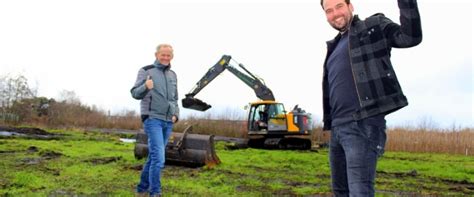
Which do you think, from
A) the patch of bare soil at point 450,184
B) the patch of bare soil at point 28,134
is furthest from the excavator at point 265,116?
the patch of bare soil at point 450,184

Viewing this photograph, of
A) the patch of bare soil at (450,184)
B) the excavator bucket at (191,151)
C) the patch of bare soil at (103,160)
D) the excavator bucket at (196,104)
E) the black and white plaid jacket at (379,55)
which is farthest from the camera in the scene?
the excavator bucket at (196,104)

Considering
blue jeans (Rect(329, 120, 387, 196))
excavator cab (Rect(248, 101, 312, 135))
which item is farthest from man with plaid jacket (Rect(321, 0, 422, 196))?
excavator cab (Rect(248, 101, 312, 135))

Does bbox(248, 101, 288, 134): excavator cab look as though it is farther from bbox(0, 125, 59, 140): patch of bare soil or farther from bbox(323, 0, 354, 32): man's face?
bbox(323, 0, 354, 32): man's face

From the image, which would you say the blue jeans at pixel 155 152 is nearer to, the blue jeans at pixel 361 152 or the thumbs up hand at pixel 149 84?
the thumbs up hand at pixel 149 84

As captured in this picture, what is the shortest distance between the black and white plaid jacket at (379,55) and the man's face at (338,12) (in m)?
0.09

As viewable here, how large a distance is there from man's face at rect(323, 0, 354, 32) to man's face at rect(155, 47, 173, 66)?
3289mm

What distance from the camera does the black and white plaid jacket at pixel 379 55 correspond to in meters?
2.87

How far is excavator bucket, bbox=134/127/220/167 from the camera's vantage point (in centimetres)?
1031

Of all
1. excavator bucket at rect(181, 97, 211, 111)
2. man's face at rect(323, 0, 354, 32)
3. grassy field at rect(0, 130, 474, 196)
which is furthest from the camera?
excavator bucket at rect(181, 97, 211, 111)

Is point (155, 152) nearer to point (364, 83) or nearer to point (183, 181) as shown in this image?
point (183, 181)

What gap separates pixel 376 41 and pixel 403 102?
0.39 m

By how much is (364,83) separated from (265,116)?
1947 centimetres

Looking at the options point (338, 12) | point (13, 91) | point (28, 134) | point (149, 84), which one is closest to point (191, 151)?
point (149, 84)

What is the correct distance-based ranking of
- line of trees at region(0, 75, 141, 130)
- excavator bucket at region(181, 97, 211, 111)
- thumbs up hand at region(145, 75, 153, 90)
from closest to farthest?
thumbs up hand at region(145, 75, 153, 90), excavator bucket at region(181, 97, 211, 111), line of trees at region(0, 75, 141, 130)
